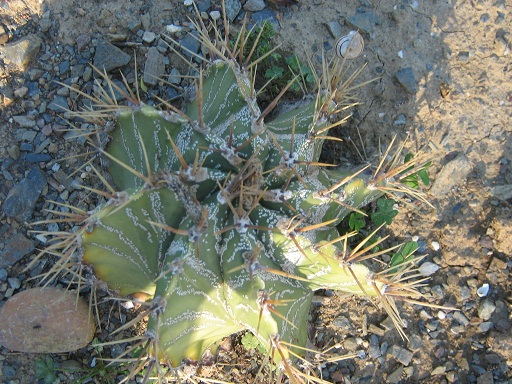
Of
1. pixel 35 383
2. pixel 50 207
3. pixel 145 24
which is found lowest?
pixel 35 383

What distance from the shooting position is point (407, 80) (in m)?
2.92

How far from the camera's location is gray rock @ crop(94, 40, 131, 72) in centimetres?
283

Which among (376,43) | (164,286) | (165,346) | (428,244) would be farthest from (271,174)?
(376,43)

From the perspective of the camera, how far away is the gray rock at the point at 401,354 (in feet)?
8.48

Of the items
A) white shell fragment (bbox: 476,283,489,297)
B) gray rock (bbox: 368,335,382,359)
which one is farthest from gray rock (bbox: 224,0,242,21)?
white shell fragment (bbox: 476,283,489,297)

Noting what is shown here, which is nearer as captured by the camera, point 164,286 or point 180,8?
point 164,286

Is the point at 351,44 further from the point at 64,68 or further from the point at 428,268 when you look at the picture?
the point at 64,68

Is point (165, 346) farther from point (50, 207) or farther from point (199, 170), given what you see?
point (50, 207)

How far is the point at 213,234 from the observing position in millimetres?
1746

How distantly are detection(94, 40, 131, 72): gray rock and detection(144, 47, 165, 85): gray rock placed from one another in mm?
132

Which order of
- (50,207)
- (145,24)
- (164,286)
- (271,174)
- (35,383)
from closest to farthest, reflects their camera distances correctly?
1. (164,286)
2. (271,174)
3. (35,383)
4. (50,207)
5. (145,24)

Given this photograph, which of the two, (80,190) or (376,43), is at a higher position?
(376,43)

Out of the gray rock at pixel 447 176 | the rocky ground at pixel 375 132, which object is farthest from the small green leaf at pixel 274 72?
the gray rock at pixel 447 176

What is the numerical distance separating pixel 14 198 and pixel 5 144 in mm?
339
